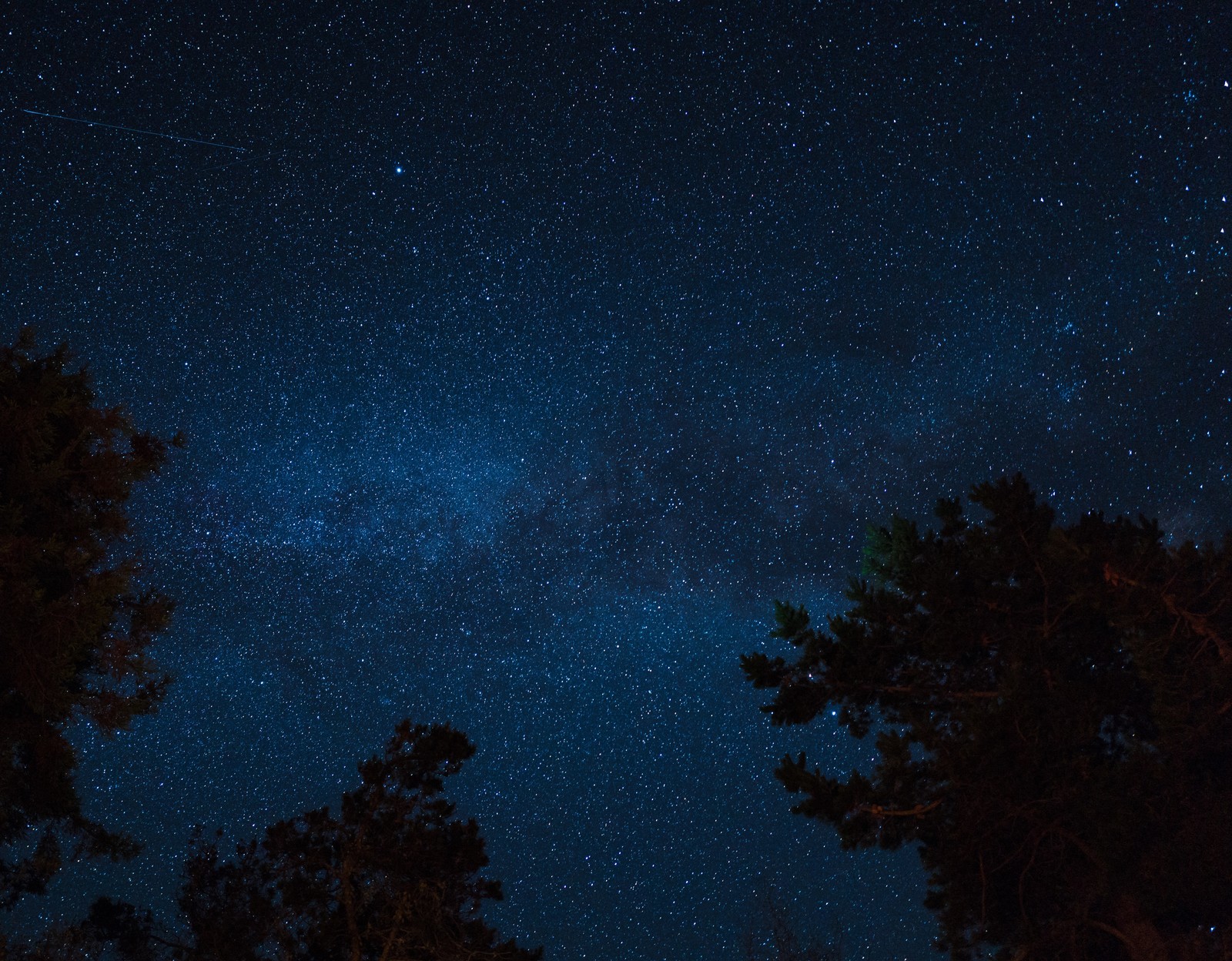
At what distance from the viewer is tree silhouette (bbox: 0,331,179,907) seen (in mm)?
10867

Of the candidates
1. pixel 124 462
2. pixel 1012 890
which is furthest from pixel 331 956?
pixel 1012 890

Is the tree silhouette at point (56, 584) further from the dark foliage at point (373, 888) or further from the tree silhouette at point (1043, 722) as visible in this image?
the tree silhouette at point (1043, 722)

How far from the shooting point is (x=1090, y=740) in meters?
13.2

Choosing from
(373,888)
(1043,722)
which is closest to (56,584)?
(373,888)

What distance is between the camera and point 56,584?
11.6 meters

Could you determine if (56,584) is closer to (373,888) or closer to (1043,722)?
(373,888)

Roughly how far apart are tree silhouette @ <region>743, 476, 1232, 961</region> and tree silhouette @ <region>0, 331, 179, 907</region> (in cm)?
834

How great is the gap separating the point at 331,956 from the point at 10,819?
13.4 ft

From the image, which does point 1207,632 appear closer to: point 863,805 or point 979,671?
point 979,671

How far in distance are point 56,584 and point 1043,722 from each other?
11.5 meters

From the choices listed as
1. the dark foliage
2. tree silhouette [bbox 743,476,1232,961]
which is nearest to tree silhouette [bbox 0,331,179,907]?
the dark foliage

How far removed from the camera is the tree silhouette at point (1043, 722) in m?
11.9

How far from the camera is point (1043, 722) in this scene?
12.6 meters

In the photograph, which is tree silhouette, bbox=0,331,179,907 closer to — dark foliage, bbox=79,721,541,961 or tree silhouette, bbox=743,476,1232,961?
dark foliage, bbox=79,721,541,961
